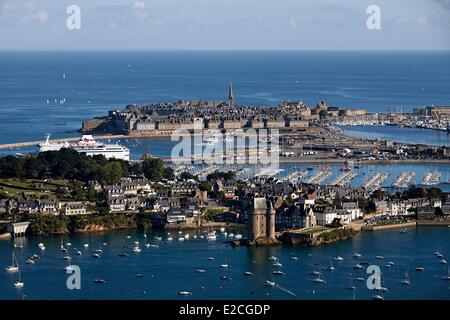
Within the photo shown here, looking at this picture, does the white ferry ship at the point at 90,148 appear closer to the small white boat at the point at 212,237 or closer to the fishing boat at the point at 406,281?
the small white boat at the point at 212,237

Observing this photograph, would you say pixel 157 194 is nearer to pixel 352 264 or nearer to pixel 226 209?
pixel 226 209

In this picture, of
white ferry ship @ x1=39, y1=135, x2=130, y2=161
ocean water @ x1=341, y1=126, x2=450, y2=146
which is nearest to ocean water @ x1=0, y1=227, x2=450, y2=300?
white ferry ship @ x1=39, y1=135, x2=130, y2=161

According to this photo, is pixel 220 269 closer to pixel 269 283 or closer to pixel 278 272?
pixel 278 272

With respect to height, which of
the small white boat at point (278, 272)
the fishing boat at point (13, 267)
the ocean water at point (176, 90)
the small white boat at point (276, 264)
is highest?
the ocean water at point (176, 90)

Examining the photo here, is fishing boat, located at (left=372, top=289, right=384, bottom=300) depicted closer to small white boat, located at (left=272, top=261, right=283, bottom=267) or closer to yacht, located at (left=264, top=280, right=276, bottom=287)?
yacht, located at (left=264, top=280, right=276, bottom=287)

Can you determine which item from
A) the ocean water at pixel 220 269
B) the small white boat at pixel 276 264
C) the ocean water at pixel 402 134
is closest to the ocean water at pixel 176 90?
the ocean water at pixel 402 134

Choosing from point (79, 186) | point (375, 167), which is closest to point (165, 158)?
point (375, 167)

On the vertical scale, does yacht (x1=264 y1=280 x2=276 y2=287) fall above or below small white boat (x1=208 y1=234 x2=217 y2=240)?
below
